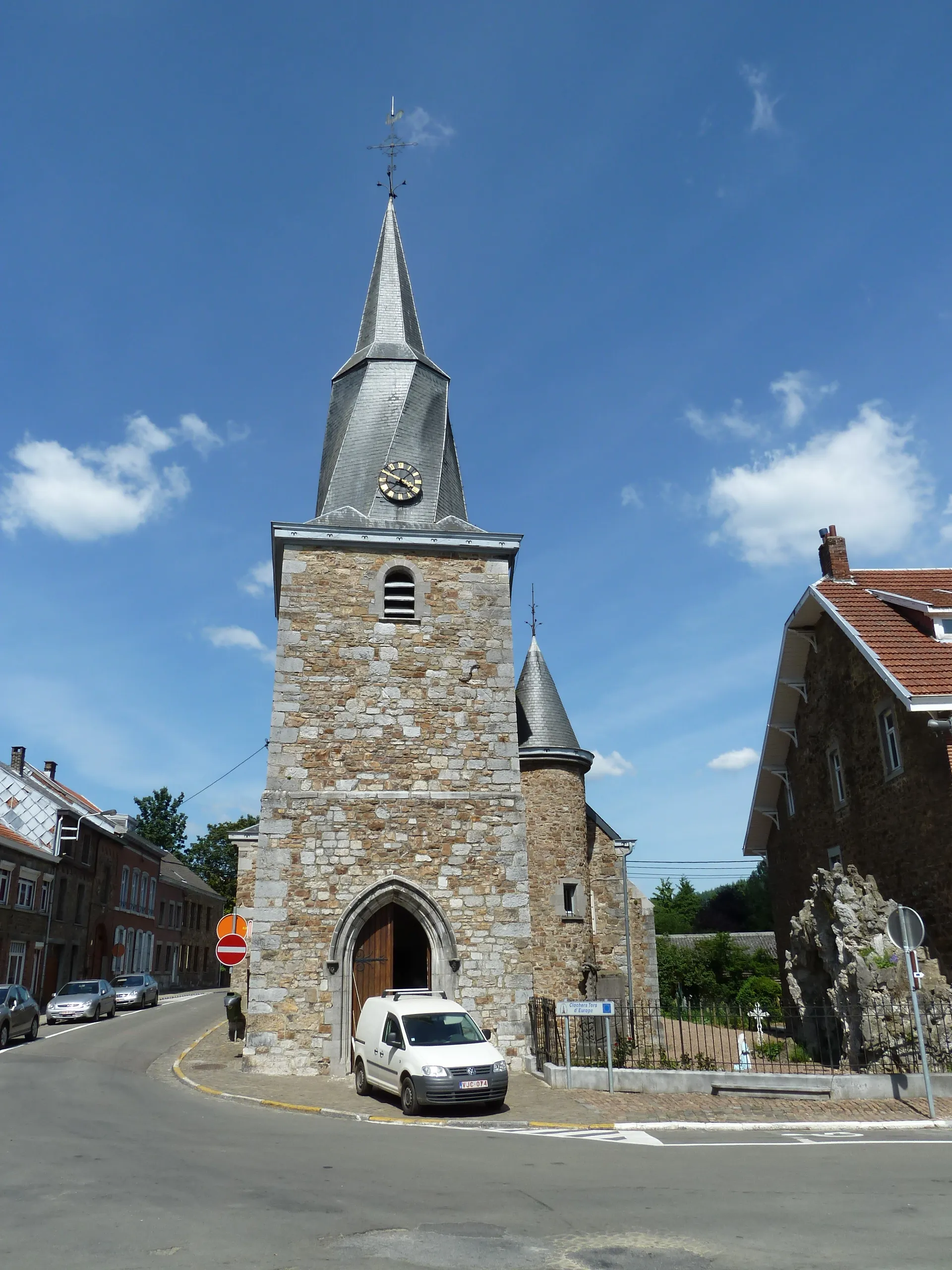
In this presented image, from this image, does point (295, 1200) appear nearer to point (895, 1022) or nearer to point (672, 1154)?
point (672, 1154)

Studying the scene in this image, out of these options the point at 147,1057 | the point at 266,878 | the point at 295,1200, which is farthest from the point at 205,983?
the point at 295,1200

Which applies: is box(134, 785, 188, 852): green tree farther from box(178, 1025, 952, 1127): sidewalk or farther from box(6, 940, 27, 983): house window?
box(178, 1025, 952, 1127): sidewalk

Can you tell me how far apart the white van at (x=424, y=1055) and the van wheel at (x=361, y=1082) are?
1 centimetres

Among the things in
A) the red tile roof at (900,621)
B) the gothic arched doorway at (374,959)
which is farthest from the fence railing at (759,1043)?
the red tile roof at (900,621)

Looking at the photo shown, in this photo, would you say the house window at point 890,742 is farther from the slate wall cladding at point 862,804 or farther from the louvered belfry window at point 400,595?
the louvered belfry window at point 400,595

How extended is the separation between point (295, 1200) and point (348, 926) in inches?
346

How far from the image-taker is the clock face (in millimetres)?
18828

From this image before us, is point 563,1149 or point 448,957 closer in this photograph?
point 563,1149

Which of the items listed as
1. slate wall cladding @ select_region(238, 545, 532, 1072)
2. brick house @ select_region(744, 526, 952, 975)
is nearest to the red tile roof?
brick house @ select_region(744, 526, 952, 975)

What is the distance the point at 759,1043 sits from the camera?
18547 mm

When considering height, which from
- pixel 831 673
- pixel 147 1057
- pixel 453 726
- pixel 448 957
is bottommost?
pixel 147 1057

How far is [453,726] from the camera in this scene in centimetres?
1686

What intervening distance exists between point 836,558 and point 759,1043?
1026 cm

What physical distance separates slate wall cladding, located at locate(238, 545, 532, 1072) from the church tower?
0.09ft
